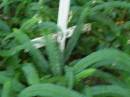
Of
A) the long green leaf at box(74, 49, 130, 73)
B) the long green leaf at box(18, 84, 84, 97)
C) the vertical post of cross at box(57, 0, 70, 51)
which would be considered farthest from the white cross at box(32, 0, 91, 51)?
the long green leaf at box(18, 84, 84, 97)

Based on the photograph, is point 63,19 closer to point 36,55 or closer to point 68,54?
point 68,54

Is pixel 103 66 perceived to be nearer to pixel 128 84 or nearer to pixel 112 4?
pixel 128 84

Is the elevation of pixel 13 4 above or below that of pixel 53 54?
above

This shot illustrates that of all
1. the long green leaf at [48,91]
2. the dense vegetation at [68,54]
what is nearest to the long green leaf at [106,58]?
the dense vegetation at [68,54]

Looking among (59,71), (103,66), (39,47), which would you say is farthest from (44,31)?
(103,66)

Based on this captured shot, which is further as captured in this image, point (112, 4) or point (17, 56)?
point (112, 4)

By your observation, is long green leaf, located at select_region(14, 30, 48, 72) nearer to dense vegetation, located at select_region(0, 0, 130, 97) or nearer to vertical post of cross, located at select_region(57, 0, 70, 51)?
dense vegetation, located at select_region(0, 0, 130, 97)
